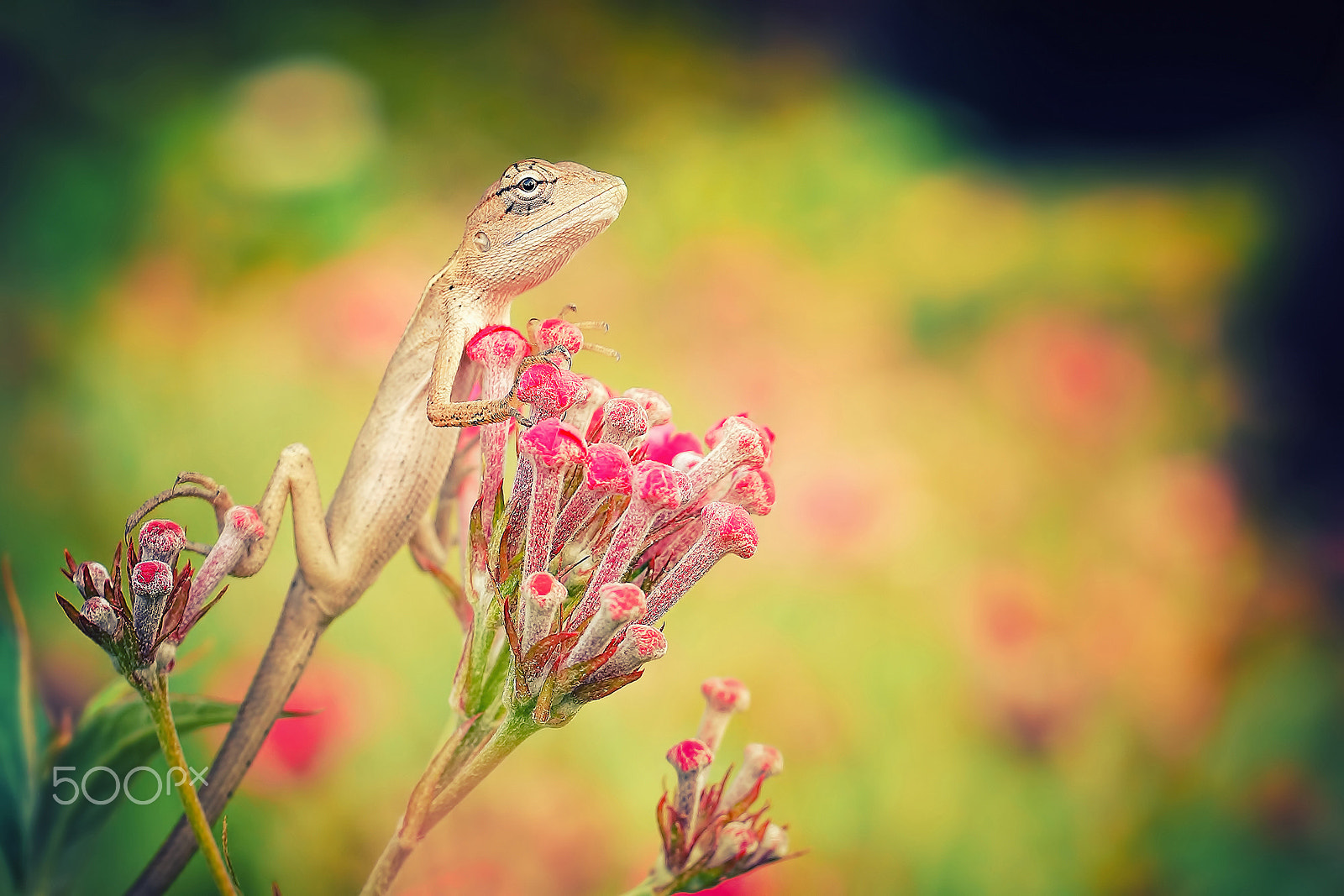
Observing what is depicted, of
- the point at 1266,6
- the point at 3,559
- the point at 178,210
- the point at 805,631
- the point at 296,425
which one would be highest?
the point at 1266,6

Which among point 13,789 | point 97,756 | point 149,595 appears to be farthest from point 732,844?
point 13,789

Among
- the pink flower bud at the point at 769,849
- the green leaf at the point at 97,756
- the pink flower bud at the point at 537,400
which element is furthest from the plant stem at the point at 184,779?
the pink flower bud at the point at 769,849

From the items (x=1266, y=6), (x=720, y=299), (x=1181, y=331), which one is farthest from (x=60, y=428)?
(x=1266, y=6)

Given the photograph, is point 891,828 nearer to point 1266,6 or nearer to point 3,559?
point 3,559

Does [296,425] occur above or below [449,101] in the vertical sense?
below

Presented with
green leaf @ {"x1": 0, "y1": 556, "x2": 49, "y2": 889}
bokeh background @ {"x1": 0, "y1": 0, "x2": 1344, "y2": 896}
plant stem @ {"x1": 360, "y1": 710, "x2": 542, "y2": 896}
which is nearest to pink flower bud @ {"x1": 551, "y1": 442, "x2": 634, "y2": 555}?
plant stem @ {"x1": 360, "y1": 710, "x2": 542, "y2": 896}

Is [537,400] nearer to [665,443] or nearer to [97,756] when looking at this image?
[665,443]

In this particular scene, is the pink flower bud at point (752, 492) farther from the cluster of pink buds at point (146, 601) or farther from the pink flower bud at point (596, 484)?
the cluster of pink buds at point (146, 601)
